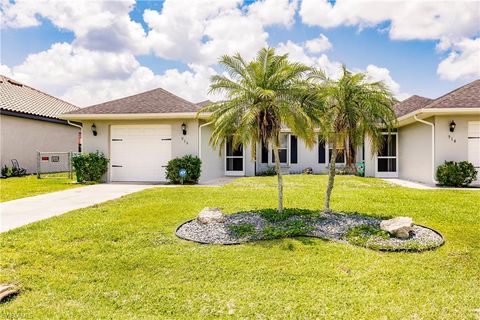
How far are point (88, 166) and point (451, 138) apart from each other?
14.7m

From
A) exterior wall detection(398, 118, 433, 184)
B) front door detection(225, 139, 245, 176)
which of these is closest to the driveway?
front door detection(225, 139, 245, 176)

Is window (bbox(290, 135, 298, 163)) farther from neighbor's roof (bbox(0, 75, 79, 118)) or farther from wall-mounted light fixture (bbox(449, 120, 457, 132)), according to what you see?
neighbor's roof (bbox(0, 75, 79, 118))

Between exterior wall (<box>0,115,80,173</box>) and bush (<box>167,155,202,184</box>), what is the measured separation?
942 cm

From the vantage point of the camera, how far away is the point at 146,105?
14.8 meters

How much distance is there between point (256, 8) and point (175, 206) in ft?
22.6

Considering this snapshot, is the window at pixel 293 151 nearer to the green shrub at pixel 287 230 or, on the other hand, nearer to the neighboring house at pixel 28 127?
the neighboring house at pixel 28 127

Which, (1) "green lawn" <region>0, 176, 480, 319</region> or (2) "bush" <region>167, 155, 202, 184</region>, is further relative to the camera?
(2) "bush" <region>167, 155, 202, 184</region>

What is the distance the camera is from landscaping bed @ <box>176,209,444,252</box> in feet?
18.5

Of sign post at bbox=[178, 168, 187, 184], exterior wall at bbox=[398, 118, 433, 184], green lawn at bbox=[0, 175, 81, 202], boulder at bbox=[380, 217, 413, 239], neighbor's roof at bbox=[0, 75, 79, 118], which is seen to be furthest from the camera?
neighbor's roof at bbox=[0, 75, 79, 118]

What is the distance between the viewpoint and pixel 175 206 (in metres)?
8.69

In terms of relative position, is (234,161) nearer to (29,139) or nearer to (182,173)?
(182,173)

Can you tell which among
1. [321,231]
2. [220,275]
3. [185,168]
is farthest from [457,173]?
[220,275]

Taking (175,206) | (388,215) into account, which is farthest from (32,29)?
(388,215)

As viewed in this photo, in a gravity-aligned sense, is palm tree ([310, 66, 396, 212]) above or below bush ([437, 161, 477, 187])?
above
